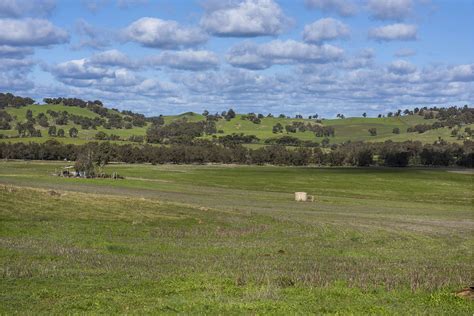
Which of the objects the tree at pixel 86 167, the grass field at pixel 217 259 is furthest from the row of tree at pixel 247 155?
the grass field at pixel 217 259

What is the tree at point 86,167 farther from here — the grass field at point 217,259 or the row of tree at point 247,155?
the grass field at point 217,259

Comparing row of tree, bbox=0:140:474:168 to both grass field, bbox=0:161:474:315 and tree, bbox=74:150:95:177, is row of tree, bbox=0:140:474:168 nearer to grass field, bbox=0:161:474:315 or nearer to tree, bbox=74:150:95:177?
tree, bbox=74:150:95:177

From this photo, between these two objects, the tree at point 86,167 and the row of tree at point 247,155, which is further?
the row of tree at point 247,155

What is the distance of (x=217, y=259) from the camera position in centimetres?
2472

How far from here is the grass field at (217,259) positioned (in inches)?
573

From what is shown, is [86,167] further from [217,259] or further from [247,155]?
[217,259]

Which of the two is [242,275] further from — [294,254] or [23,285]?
[294,254]

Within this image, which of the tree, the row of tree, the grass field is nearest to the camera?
the grass field

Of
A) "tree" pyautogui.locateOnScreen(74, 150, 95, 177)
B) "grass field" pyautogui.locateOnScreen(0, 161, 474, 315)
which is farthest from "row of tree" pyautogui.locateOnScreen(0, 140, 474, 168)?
"grass field" pyautogui.locateOnScreen(0, 161, 474, 315)

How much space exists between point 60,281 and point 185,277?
358 cm

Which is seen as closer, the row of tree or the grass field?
the grass field

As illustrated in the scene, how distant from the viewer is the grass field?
14.5 m

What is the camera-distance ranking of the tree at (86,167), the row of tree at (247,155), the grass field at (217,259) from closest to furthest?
the grass field at (217,259) < the tree at (86,167) < the row of tree at (247,155)

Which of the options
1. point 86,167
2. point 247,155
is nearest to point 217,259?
point 86,167
